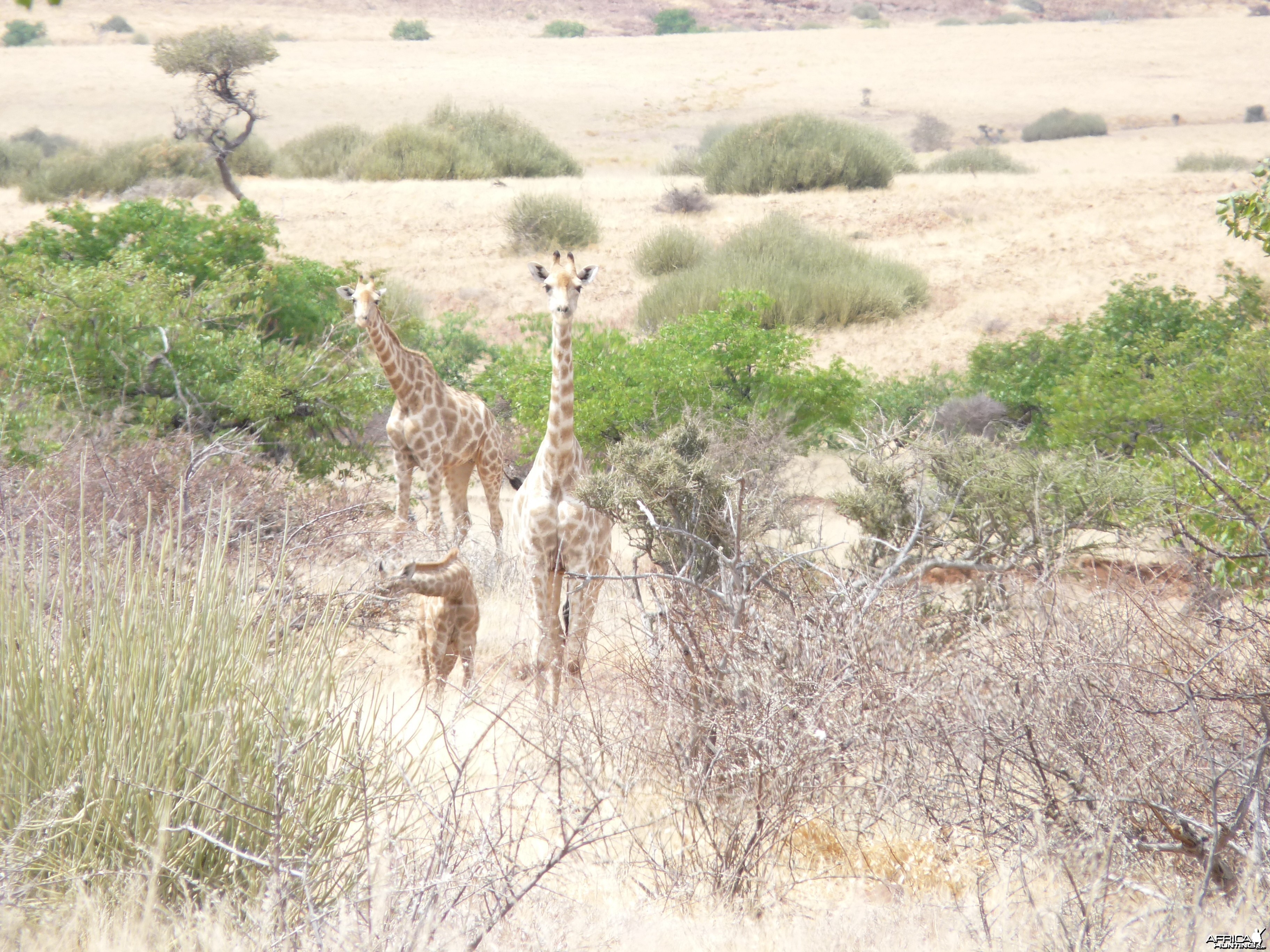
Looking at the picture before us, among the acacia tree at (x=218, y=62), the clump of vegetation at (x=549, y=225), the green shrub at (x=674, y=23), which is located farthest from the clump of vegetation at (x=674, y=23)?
the clump of vegetation at (x=549, y=225)

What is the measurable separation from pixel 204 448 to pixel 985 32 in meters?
73.1

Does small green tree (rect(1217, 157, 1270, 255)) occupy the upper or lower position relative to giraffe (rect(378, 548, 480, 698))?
upper

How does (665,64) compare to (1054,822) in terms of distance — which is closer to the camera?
(1054,822)

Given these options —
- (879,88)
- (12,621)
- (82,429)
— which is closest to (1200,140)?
(879,88)

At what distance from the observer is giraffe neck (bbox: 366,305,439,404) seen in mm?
7699

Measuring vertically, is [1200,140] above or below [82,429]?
above

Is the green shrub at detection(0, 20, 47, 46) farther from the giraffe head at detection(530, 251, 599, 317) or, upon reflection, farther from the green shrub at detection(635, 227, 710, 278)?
the giraffe head at detection(530, 251, 599, 317)

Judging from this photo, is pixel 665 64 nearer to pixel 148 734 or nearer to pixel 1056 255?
pixel 1056 255

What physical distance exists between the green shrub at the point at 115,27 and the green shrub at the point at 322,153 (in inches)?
1597

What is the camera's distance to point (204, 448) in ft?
19.1

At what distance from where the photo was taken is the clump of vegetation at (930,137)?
43.4 meters

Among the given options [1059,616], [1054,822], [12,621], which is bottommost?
[1054,822]

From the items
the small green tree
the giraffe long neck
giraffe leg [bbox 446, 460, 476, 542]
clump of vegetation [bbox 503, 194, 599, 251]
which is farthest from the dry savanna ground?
the small green tree

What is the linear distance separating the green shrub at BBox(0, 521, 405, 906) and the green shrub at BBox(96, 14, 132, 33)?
2968 inches
